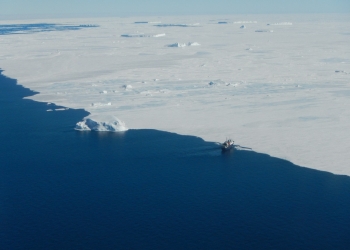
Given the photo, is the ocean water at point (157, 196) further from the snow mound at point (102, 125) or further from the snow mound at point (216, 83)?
the snow mound at point (216, 83)

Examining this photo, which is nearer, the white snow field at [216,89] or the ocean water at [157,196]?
the ocean water at [157,196]

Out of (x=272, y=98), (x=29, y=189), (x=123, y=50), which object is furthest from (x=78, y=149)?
(x=123, y=50)

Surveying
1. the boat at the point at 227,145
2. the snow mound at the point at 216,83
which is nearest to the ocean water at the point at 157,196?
the boat at the point at 227,145

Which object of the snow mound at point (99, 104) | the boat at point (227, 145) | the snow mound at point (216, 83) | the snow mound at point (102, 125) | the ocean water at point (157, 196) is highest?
the snow mound at point (216, 83)

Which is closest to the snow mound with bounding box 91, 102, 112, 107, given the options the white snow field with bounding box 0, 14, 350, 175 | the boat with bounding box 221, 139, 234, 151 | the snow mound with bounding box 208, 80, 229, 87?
the white snow field with bounding box 0, 14, 350, 175

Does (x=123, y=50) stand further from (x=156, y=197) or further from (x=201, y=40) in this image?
(x=156, y=197)

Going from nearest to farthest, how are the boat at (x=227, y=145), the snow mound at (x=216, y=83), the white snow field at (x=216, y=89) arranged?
the boat at (x=227, y=145) → the white snow field at (x=216, y=89) → the snow mound at (x=216, y=83)
